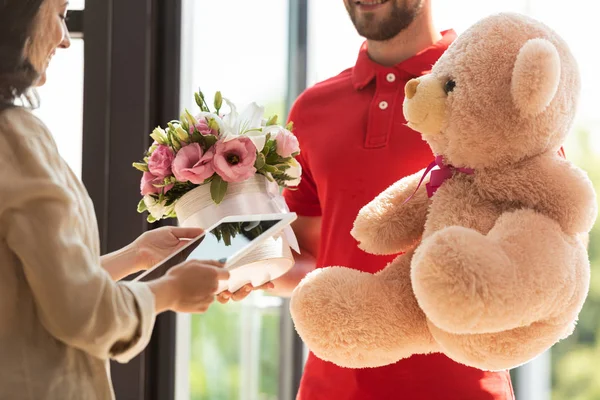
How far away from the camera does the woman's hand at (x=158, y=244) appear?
137cm

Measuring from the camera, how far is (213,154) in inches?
54.6

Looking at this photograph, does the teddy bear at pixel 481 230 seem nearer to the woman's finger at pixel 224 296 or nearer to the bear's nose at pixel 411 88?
the bear's nose at pixel 411 88

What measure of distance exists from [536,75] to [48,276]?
2.39 ft

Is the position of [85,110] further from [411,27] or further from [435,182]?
[435,182]

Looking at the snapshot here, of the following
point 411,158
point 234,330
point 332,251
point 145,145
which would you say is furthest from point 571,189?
point 234,330

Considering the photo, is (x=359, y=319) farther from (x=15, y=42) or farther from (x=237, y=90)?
(x=237, y=90)

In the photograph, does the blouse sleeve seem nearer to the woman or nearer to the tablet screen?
the woman

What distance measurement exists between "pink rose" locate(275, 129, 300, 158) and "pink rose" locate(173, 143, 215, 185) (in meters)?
0.14

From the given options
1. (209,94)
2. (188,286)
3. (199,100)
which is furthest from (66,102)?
(188,286)

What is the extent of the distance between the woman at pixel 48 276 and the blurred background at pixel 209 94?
931mm

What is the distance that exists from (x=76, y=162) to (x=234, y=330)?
0.87m

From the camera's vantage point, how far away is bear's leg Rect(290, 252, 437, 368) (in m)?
1.16

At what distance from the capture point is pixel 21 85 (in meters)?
1.00

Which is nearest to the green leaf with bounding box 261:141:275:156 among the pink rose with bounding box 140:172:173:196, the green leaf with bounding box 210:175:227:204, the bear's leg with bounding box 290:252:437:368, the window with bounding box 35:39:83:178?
the green leaf with bounding box 210:175:227:204
